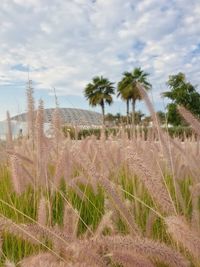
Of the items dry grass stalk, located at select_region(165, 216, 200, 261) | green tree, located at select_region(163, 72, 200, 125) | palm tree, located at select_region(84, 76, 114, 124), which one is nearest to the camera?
dry grass stalk, located at select_region(165, 216, 200, 261)

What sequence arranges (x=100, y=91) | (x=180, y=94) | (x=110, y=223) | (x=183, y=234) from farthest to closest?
(x=100, y=91)
(x=180, y=94)
(x=110, y=223)
(x=183, y=234)

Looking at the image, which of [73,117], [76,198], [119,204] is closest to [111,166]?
[76,198]

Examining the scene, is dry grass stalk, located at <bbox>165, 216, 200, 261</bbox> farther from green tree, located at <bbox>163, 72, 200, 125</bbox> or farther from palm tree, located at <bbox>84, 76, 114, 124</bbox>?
palm tree, located at <bbox>84, 76, 114, 124</bbox>

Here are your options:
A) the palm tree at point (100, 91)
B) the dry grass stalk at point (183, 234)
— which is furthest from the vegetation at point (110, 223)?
the palm tree at point (100, 91)

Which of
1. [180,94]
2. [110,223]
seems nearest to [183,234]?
[110,223]

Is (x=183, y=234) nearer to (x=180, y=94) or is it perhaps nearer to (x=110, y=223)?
(x=110, y=223)

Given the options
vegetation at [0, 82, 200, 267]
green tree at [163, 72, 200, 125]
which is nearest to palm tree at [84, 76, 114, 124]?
green tree at [163, 72, 200, 125]

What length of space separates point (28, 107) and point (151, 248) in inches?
49.3

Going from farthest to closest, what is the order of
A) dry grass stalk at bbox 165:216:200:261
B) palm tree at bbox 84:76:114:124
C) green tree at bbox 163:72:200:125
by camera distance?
palm tree at bbox 84:76:114:124, green tree at bbox 163:72:200:125, dry grass stalk at bbox 165:216:200:261

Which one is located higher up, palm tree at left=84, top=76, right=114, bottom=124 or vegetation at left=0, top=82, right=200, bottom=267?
palm tree at left=84, top=76, right=114, bottom=124

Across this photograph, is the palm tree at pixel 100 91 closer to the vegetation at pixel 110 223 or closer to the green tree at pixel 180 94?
the green tree at pixel 180 94

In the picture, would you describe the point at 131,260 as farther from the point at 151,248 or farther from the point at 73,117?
the point at 73,117

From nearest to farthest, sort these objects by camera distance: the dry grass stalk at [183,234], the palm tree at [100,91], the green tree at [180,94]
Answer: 1. the dry grass stalk at [183,234]
2. the green tree at [180,94]
3. the palm tree at [100,91]

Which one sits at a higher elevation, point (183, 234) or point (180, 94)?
point (180, 94)
